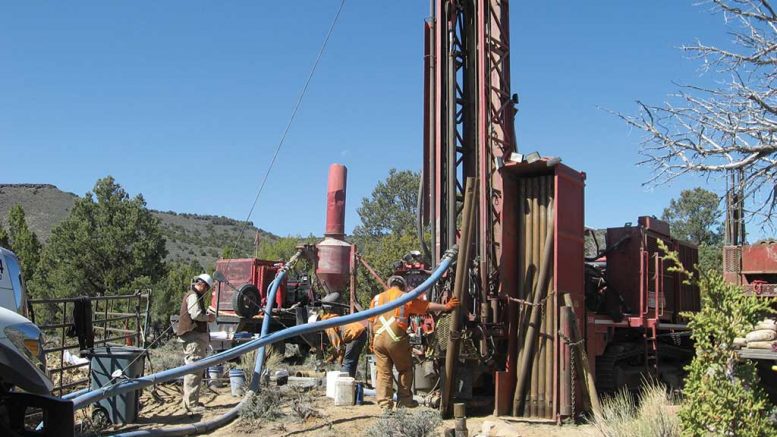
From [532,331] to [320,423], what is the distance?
298 cm

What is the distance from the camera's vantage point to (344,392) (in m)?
10.2

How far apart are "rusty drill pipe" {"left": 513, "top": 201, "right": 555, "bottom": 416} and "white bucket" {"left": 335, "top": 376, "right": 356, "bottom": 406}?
→ 2271 mm

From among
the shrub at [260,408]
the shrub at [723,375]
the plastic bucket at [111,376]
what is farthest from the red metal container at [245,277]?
the shrub at [723,375]

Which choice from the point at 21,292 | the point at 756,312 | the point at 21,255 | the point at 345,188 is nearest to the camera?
the point at 756,312

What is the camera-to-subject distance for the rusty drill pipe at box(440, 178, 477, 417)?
9273mm

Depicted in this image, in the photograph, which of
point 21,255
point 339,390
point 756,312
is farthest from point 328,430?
point 21,255

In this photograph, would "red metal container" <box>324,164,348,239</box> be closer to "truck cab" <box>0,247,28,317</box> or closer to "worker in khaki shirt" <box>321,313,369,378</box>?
"worker in khaki shirt" <box>321,313,369,378</box>

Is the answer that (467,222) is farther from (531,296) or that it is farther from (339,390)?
(339,390)

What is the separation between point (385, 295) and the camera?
9320 millimetres

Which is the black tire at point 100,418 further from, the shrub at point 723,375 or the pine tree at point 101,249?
the pine tree at point 101,249

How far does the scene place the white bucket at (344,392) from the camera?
10.2 metres

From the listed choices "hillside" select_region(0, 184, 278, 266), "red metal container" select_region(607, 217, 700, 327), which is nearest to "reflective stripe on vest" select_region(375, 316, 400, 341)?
"red metal container" select_region(607, 217, 700, 327)

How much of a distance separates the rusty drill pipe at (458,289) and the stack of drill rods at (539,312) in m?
0.94

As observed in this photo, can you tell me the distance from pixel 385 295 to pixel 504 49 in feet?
13.1
